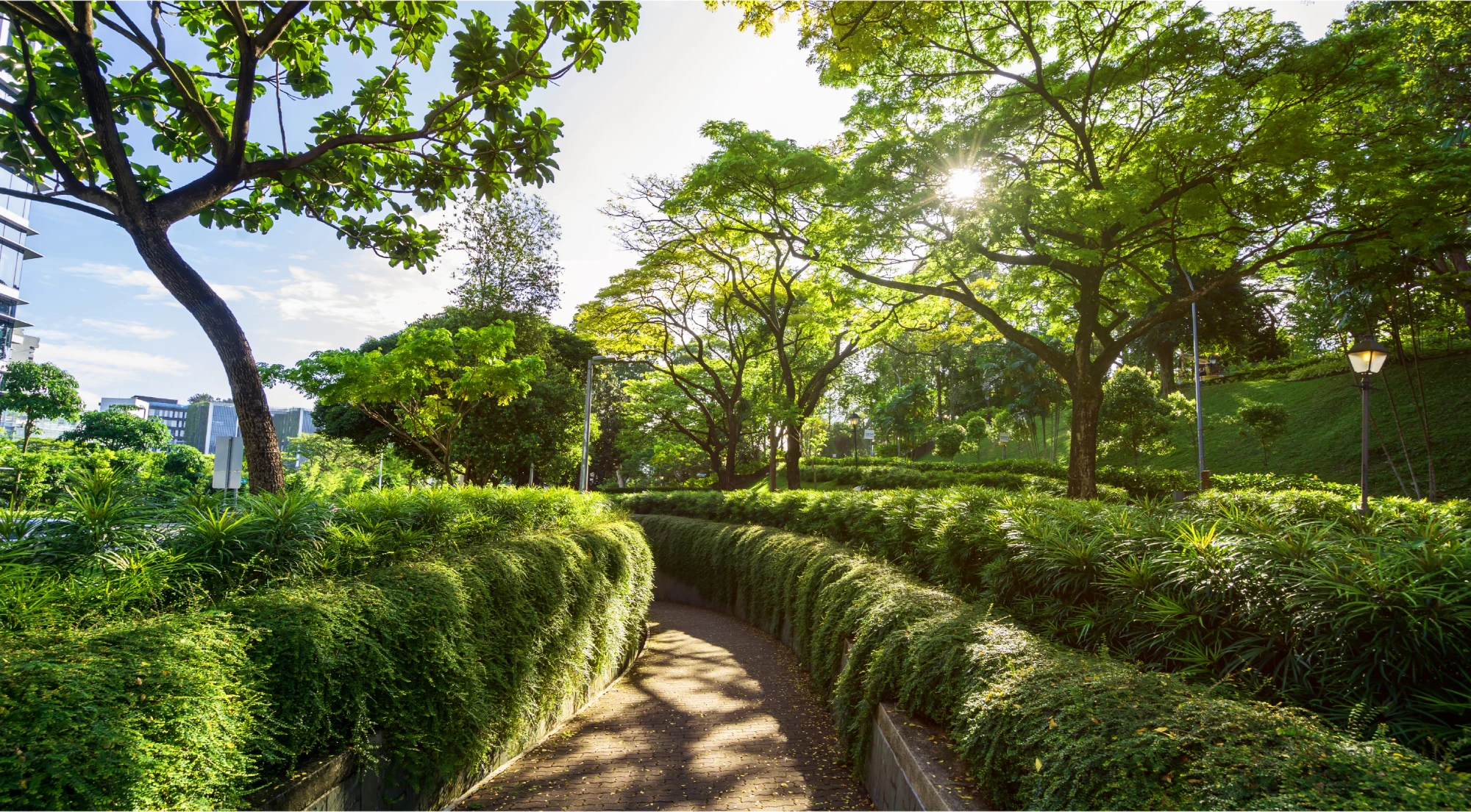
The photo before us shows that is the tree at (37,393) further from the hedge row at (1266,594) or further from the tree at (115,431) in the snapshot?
the hedge row at (1266,594)

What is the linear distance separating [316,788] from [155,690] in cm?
98

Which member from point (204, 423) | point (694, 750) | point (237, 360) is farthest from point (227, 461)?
point (204, 423)

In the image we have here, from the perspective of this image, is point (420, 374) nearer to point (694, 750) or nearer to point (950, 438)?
point (694, 750)

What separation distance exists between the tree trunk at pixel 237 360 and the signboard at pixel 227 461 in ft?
10.6

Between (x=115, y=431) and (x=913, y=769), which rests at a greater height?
(x=115, y=431)

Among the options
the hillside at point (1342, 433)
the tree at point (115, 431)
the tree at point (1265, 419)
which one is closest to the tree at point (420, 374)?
the tree at point (1265, 419)

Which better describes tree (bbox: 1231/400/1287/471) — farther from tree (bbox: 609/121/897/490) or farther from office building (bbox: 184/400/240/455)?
office building (bbox: 184/400/240/455)

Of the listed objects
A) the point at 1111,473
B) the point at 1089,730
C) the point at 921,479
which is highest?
the point at 1111,473

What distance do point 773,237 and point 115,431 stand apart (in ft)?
157

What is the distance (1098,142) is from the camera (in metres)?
11.7

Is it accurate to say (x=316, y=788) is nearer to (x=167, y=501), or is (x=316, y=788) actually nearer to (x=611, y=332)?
(x=167, y=501)

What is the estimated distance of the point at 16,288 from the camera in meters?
60.2

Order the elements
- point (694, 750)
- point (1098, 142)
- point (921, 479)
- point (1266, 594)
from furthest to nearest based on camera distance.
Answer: point (921, 479) → point (1098, 142) → point (694, 750) → point (1266, 594)

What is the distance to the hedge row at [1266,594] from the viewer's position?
95.3 inches
